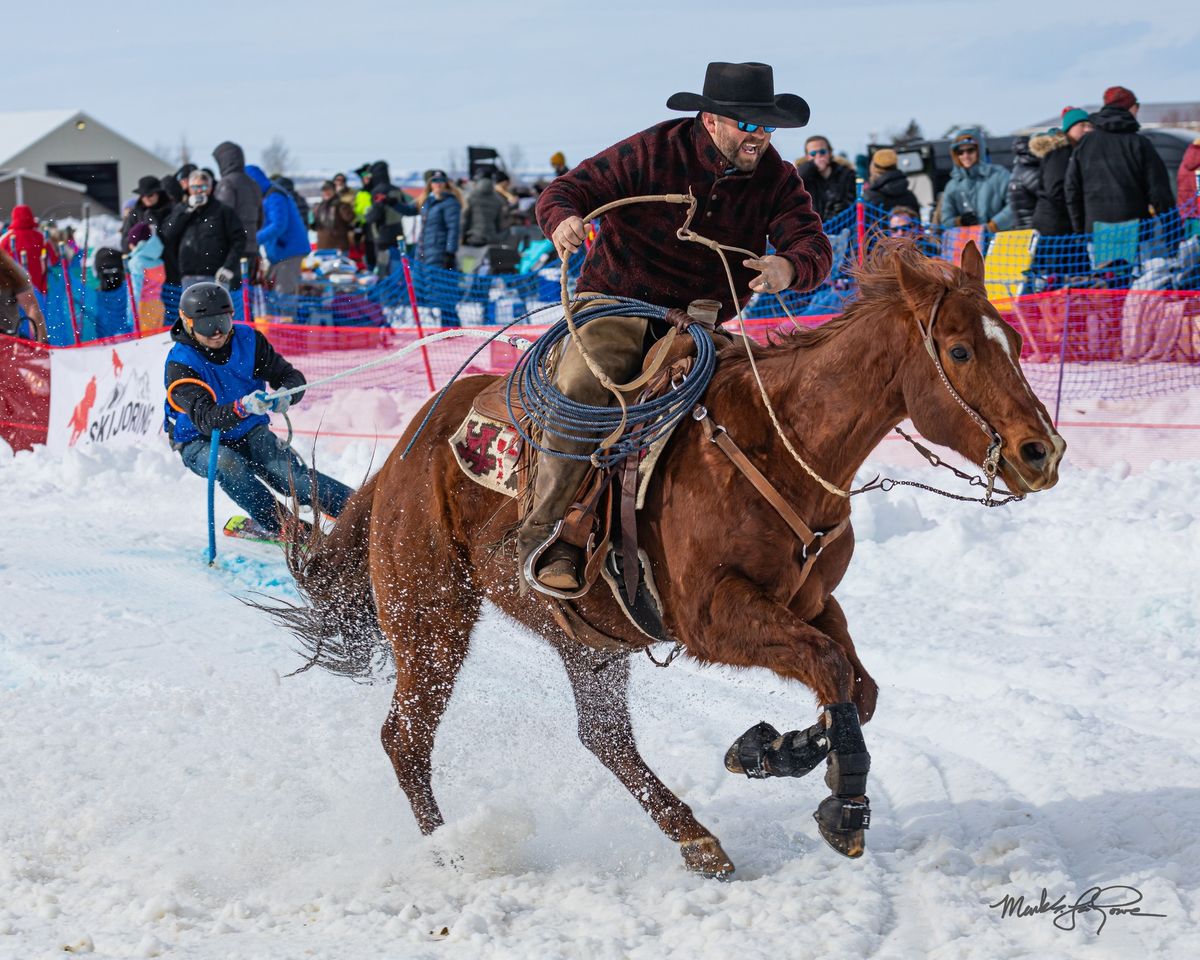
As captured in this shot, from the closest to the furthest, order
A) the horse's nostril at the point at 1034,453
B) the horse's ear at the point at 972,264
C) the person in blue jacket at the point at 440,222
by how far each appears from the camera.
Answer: the horse's nostril at the point at 1034,453 → the horse's ear at the point at 972,264 → the person in blue jacket at the point at 440,222

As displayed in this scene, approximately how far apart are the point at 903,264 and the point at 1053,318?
6460 mm

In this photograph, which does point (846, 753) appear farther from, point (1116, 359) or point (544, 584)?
point (1116, 359)

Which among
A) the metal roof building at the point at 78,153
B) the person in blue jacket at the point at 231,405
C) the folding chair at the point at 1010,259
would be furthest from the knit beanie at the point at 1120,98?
the metal roof building at the point at 78,153

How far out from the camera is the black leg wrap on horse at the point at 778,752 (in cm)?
381

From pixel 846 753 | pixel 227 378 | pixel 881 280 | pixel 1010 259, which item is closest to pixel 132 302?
pixel 227 378

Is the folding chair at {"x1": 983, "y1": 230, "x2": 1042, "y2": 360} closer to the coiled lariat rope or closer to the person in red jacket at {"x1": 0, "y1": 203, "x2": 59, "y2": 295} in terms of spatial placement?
the coiled lariat rope

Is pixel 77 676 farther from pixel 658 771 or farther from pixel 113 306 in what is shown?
pixel 113 306

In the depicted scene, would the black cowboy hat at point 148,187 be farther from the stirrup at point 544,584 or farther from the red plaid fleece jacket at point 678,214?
the stirrup at point 544,584

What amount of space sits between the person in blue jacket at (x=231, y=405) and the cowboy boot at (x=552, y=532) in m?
3.42

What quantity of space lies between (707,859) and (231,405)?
175 inches

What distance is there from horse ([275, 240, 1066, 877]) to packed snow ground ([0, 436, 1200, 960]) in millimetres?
329

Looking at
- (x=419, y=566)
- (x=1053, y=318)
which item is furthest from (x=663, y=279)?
(x=1053, y=318)

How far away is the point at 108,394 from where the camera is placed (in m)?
11.2

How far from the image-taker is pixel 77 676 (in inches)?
250
